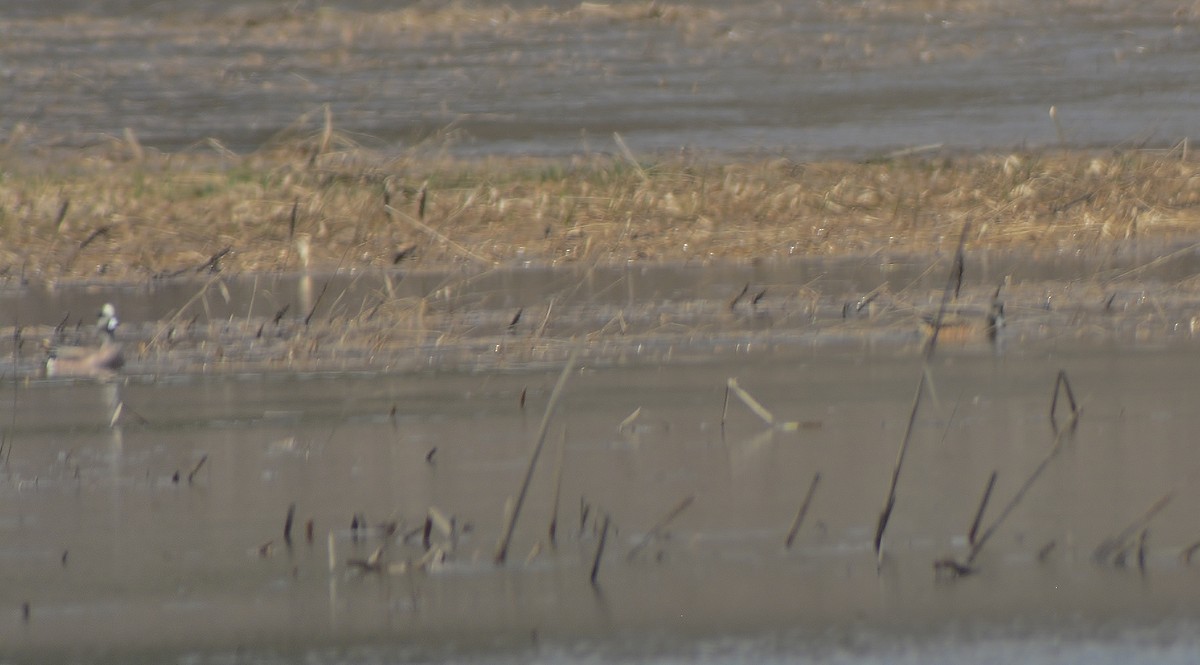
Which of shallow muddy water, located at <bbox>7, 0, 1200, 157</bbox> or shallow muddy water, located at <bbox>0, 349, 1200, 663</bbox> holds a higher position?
shallow muddy water, located at <bbox>0, 349, 1200, 663</bbox>

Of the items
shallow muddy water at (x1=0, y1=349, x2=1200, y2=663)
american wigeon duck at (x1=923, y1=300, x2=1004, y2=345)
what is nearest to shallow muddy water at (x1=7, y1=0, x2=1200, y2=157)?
american wigeon duck at (x1=923, y1=300, x2=1004, y2=345)

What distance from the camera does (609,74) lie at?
53.4 feet

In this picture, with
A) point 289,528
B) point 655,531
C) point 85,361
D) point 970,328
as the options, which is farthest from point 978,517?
point 85,361

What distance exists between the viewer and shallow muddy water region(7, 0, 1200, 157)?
576 inches

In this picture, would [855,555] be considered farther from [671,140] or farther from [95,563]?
[671,140]

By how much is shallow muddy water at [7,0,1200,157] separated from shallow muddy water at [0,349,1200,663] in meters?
6.69

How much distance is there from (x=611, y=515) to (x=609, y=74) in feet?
36.6

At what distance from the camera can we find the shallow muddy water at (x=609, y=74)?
1463 cm

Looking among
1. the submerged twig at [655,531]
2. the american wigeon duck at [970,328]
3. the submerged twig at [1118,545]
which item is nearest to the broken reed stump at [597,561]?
the submerged twig at [655,531]

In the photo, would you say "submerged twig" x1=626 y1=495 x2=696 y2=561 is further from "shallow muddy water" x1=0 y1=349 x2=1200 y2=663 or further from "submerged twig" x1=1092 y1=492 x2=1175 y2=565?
"submerged twig" x1=1092 y1=492 x2=1175 y2=565

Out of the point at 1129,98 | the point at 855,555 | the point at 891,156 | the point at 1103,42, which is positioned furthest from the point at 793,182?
the point at 855,555

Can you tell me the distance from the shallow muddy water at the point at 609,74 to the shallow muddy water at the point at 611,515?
22.0 feet

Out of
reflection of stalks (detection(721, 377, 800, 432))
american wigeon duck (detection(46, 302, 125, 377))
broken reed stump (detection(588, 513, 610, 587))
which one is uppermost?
broken reed stump (detection(588, 513, 610, 587))

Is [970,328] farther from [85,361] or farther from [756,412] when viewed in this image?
[85,361]
